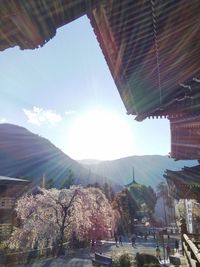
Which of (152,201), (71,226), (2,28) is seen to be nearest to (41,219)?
(71,226)

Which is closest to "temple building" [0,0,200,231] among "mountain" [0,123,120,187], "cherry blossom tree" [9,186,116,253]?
"cherry blossom tree" [9,186,116,253]

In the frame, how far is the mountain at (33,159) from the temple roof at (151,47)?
83.8 m

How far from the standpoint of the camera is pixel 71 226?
2628 centimetres

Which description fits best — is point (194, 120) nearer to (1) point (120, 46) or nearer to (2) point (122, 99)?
(2) point (122, 99)

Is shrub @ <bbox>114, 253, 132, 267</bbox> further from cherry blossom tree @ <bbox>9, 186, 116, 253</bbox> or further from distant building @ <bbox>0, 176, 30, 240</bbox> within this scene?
distant building @ <bbox>0, 176, 30, 240</bbox>

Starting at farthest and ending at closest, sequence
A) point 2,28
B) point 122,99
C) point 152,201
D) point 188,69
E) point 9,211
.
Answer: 1. point 152,201
2. point 9,211
3. point 122,99
4. point 188,69
5. point 2,28

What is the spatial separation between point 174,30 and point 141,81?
4.27 feet

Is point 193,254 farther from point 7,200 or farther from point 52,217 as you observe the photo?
point 52,217

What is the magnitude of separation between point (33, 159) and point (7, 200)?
300 feet

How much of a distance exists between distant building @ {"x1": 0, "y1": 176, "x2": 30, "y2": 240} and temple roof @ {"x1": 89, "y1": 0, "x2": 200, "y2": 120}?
18145 mm

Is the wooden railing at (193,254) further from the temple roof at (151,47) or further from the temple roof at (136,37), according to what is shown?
the temple roof at (151,47)

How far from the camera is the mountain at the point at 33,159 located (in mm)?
98625

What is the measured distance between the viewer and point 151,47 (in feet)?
12.7

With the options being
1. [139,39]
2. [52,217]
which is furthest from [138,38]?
[52,217]
